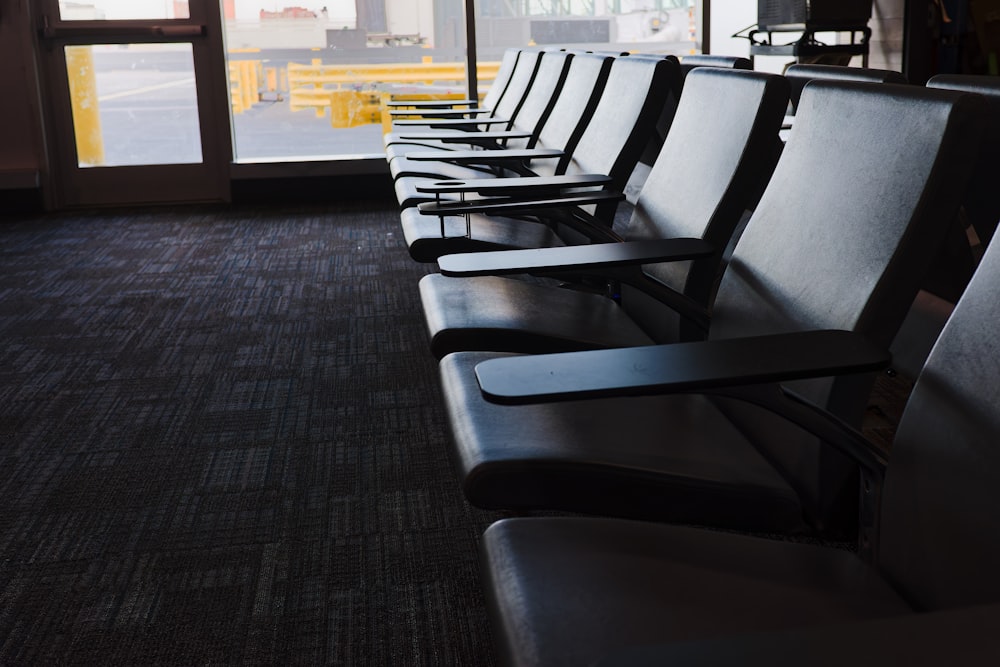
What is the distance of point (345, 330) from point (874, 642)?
2.77 metres

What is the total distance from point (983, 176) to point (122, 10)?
17.8 ft

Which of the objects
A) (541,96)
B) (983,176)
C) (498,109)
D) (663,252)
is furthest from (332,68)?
(983,176)

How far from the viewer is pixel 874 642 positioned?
546mm

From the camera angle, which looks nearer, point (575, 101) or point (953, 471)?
point (953, 471)

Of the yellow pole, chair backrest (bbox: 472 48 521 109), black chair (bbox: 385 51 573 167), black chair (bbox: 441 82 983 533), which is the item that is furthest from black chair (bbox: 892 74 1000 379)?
the yellow pole

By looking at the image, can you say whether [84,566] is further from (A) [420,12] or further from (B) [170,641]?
(A) [420,12]

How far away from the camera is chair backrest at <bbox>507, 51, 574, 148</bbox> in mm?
3393

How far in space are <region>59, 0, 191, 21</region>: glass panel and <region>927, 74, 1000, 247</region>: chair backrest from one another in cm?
523

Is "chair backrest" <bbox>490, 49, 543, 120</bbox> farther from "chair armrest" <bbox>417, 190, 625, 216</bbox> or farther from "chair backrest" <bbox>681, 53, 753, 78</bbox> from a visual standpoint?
"chair armrest" <bbox>417, 190, 625, 216</bbox>

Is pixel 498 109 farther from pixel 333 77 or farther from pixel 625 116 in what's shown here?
pixel 625 116

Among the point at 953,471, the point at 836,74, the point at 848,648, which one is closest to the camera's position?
the point at 848,648

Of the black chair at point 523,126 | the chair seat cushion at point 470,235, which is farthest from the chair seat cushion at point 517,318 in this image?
the black chair at point 523,126

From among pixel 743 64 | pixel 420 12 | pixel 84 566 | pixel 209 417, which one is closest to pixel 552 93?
pixel 743 64

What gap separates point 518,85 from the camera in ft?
13.8
